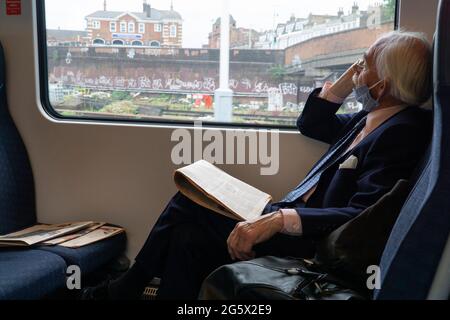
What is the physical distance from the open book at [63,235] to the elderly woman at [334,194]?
31cm

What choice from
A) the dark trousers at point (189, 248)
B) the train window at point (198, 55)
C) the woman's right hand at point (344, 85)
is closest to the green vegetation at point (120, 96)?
the train window at point (198, 55)

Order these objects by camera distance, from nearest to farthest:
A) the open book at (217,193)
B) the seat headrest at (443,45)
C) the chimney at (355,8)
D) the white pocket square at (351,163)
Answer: the seat headrest at (443,45)
the white pocket square at (351,163)
the open book at (217,193)
the chimney at (355,8)

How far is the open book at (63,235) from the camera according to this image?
179cm

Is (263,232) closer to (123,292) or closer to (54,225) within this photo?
(123,292)

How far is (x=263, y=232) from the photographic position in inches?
53.2

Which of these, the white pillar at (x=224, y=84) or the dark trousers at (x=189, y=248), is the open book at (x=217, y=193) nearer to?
the dark trousers at (x=189, y=248)

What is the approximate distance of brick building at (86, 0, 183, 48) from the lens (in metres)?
2.05

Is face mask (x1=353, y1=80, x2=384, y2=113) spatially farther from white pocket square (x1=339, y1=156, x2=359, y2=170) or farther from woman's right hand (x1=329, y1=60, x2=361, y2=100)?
white pocket square (x1=339, y1=156, x2=359, y2=170)

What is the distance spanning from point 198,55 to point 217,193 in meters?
0.74

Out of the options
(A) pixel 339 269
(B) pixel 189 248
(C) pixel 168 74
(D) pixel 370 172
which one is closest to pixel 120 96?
(C) pixel 168 74

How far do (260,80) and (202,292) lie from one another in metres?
1.08

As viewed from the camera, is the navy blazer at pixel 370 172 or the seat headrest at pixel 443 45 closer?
the seat headrest at pixel 443 45

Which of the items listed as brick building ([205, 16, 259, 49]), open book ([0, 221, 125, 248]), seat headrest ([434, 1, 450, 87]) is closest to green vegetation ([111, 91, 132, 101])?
brick building ([205, 16, 259, 49])

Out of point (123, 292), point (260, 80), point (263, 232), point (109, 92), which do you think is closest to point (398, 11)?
point (260, 80)
